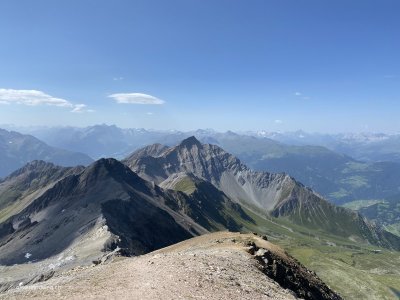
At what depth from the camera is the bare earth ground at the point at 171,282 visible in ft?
113

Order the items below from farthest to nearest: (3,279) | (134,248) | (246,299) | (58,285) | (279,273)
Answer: (134,248) → (3,279) → (279,273) → (58,285) → (246,299)

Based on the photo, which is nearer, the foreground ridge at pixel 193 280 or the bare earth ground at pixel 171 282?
the bare earth ground at pixel 171 282

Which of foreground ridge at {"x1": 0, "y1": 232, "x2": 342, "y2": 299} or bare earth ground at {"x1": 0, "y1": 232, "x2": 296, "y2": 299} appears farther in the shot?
foreground ridge at {"x1": 0, "y1": 232, "x2": 342, "y2": 299}

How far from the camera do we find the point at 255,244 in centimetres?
5825

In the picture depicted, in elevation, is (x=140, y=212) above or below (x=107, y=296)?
below

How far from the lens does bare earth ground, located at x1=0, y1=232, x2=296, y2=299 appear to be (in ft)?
113

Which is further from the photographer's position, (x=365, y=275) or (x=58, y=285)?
(x=365, y=275)

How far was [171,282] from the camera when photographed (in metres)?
36.5

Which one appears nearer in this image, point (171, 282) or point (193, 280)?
point (171, 282)

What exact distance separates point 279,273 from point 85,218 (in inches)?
5389

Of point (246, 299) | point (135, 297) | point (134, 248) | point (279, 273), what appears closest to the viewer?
point (135, 297)

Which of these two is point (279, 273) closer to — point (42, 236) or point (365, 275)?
point (42, 236)

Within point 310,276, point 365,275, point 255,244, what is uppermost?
point 255,244

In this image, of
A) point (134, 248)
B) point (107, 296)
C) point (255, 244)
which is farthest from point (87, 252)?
point (107, 296)
